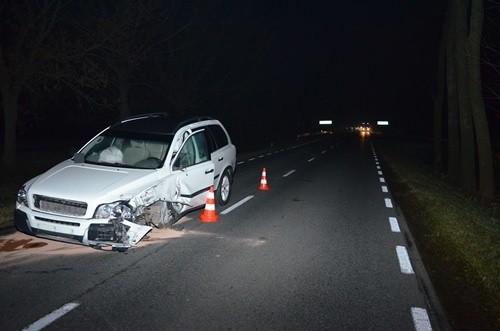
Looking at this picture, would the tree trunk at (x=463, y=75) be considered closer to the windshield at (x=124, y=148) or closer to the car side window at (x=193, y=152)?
the car side window at (x=193, y=152)

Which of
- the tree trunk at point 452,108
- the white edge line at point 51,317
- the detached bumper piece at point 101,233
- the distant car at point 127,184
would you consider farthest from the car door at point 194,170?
the tree trunk at point 452,108

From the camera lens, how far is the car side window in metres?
8.12

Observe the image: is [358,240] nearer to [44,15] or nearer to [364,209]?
[364,209]

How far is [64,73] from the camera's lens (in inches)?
587

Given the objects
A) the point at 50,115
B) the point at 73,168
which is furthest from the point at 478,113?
the point at 50,115

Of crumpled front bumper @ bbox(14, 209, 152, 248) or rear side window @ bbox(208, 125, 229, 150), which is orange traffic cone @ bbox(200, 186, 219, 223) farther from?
crumpled front bumper @ bbox(14, 209, 152, 248)

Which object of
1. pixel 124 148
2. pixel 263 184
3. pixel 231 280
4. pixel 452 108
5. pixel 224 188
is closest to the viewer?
pixel 231 280

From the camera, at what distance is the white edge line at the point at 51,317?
162 inches

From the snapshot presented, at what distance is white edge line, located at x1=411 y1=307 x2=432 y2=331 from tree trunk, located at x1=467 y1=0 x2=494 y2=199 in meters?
12.2

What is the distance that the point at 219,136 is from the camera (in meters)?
10.4

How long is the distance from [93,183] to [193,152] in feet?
8.35

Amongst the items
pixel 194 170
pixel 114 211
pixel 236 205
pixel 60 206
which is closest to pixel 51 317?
pixel 114 211

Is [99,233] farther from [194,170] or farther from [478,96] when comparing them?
[478,96]

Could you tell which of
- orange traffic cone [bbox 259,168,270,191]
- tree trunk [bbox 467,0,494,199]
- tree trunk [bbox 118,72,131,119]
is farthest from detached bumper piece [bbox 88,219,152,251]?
tree trunk [bbox 118,72,131,119]
